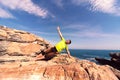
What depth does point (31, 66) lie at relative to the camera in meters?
12.8

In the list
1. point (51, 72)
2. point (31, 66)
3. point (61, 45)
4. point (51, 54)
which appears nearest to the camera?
point (51, 72)

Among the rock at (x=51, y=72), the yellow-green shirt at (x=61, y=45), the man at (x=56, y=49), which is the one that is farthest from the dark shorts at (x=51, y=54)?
the rock at (x=51, y=72)

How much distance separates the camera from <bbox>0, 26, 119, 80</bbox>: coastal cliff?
12.0 metres

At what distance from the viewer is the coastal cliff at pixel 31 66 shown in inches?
473

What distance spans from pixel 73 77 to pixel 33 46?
644 centimetres

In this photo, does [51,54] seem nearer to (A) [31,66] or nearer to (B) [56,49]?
(B) [56,49]

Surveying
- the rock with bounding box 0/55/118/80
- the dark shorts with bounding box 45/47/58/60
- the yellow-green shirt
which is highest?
the yellow-green shirt

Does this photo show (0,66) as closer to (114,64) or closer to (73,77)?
(73,77)

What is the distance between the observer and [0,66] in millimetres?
12633

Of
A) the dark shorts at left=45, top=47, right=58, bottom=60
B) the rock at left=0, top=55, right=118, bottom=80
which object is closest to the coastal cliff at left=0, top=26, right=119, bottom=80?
the rock at left=0, top=55, right=118, bottom=80

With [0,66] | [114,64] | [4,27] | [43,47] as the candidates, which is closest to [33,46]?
[43,47]

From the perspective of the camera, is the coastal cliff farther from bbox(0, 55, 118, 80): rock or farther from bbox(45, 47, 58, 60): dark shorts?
bbox(45, 47, 58, 60): dark shorts

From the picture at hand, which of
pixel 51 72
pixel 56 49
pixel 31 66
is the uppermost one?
pixel 56 49

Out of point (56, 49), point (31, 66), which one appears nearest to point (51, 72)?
point (31, 66)
